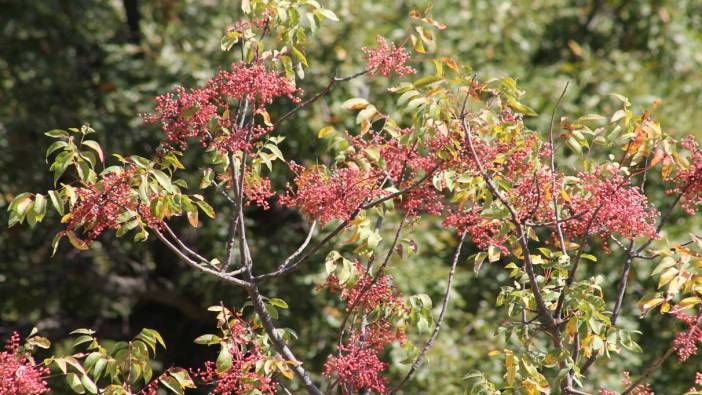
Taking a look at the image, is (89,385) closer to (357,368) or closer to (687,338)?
(357,368)

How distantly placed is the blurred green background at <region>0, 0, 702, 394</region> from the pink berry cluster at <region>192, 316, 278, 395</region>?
8.64ft

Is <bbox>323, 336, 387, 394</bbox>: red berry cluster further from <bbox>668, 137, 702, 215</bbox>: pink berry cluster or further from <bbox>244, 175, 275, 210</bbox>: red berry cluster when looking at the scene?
<bbox>668, 137, 702, 215</bbox>: pink berry cluster

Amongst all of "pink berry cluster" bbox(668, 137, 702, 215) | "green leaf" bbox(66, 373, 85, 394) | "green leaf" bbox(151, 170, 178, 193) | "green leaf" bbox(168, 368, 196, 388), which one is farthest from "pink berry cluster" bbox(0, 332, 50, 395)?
"pink berry cluster" bbox(668, 137, 702, 215)

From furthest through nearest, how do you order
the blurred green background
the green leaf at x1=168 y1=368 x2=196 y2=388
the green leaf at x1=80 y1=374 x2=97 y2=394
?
1. the blurred green background
2. the green leaf at x1=168 y1=368 x2=196 y2=388
3. the green leaf at x1=80 y1=374 x2=97 y2=394

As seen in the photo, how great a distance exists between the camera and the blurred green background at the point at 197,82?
562cm

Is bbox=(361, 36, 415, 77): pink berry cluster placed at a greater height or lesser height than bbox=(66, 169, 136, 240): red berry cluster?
greater

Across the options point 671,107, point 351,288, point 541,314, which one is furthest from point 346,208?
point 671,107

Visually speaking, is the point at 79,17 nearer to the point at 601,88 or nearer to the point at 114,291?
the point at 114,291

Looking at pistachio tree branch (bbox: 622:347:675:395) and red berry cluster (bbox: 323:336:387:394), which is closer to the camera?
pistachio tree branch (bbox: 622:347:675:395)

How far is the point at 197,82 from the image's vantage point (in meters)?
5.64

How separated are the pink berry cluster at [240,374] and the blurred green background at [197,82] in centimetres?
263

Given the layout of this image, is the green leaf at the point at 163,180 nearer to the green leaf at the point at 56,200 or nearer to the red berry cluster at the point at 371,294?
the green leaf at the point at 56,200

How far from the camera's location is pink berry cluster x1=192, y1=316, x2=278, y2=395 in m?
2.47

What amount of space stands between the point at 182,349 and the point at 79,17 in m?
2.30
